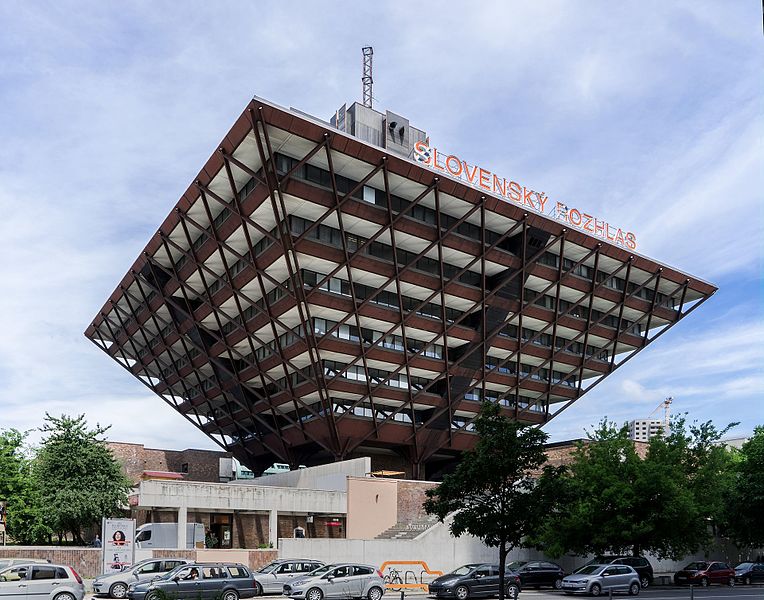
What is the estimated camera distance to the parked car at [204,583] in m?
32.2

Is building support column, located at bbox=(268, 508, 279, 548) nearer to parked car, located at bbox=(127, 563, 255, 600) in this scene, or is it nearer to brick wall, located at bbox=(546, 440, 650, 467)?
parked car, located at bbox=(127, 563, 255, 600)

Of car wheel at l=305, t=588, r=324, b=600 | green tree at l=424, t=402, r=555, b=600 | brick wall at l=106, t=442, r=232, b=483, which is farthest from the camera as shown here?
brick wall at l=106, t=442, r=232, b=483

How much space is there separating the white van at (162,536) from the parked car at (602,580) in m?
22.8

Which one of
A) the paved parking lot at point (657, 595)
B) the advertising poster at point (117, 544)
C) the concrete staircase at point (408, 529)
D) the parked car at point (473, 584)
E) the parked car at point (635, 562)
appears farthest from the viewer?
the concrete staircase at point (408, 529)

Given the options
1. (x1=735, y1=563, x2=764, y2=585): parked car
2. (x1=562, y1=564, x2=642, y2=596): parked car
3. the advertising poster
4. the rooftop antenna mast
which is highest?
the rooftop antenna mast

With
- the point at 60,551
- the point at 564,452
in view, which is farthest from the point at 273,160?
the point at 564,452

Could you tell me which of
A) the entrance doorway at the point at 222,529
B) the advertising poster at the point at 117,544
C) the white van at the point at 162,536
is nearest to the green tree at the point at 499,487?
the advertising poster at the point at 117,544

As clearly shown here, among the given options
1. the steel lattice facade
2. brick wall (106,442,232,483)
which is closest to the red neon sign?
the steel lattice facade

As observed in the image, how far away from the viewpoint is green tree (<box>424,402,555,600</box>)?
3047cm

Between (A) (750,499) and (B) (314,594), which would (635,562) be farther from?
(B) (314,594)

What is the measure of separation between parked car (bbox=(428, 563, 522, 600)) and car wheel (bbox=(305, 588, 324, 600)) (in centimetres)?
674

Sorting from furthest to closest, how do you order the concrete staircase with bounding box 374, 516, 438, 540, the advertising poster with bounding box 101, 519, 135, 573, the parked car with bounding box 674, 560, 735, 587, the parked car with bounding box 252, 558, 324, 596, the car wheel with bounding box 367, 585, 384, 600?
the concrete staircase with bounding box 374, 516, 438, 540, the parked car with bounding box 674, 560, 735, 587, the advertising poster with bounding box 101, 519, 135, 573, the parked car with bounding box 252, 558, 324, 596, the car wheel with bounding box 367, 585, 384, 600

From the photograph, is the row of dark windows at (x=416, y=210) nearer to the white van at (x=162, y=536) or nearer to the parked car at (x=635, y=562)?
the white van at (x=162, y=536)

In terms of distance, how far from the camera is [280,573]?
40.2 meters
